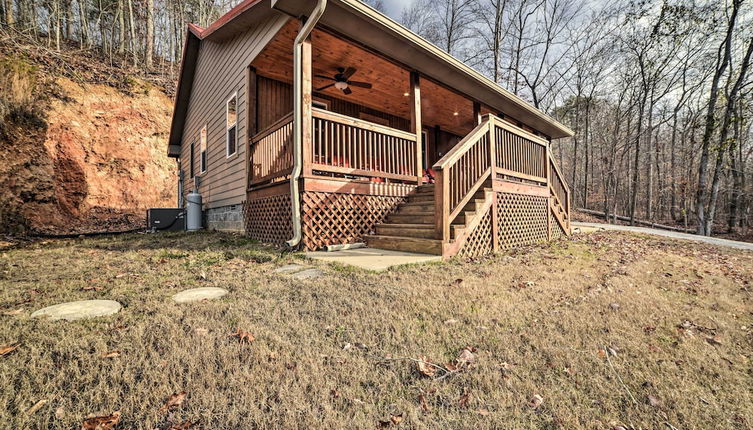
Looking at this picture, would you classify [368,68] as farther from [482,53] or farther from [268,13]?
[482,53]

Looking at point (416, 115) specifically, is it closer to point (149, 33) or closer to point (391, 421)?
point (391, 421)

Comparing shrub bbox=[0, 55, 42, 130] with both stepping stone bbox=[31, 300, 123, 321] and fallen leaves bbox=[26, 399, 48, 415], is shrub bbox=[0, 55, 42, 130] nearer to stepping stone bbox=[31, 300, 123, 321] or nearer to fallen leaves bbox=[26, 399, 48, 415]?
stepping stone bbox=[31, 300, 123, 321]

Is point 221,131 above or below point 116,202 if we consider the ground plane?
above

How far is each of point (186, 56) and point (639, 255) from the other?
13.7 m

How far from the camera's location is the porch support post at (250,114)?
6.67 meters

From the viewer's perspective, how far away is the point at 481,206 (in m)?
5.03

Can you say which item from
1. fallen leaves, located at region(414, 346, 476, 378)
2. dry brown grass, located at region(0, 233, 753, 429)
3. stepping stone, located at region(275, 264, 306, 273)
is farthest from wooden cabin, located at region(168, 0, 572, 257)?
fallen leaves, located at region(414, 346, 476, 378)

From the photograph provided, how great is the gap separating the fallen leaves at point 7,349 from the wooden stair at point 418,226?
379 cm

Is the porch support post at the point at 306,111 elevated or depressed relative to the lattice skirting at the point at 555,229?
elevated

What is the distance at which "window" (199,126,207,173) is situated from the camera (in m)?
10.3

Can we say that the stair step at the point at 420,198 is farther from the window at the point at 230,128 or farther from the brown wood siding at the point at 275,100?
the window at the point at 230,128

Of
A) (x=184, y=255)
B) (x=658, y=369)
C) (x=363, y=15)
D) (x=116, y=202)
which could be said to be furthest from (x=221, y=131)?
(x=658, y=369)

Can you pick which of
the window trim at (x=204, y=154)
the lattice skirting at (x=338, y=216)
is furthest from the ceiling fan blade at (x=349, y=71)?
the window trim at (x=204, y=154)

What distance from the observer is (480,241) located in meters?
5.02
